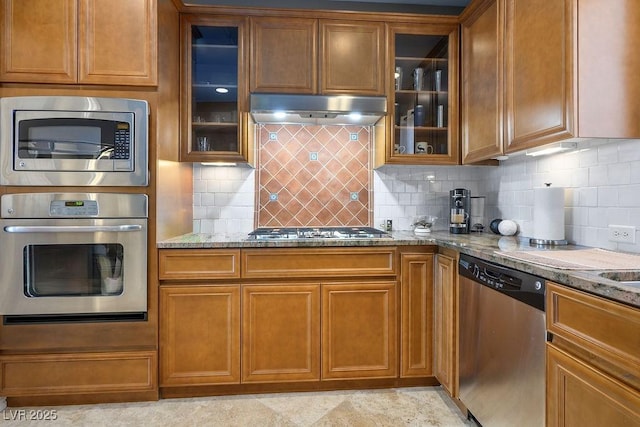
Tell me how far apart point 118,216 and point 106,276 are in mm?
348

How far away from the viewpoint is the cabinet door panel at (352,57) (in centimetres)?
238

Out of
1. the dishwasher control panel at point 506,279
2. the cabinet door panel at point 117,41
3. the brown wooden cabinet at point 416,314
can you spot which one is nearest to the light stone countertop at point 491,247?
the dishwasher control panel at point 506,279

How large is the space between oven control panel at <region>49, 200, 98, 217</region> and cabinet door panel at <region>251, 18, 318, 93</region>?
122cm

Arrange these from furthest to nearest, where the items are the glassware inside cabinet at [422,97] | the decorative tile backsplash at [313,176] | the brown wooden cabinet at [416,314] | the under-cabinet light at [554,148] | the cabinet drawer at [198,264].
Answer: the decorative tile backsplash at [313,176] → the glassware inside cabinet at [422,97] → the brown wooden cabinet at [416,314] → the cabinet drawer at [198,264] → the under-cabinet light at [554,148]

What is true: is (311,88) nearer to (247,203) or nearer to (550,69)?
(247,203)

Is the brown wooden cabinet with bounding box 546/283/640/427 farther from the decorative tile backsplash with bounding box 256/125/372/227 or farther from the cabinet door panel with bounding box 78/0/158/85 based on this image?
the cabinet door panel with bounding box 78/0/158/85

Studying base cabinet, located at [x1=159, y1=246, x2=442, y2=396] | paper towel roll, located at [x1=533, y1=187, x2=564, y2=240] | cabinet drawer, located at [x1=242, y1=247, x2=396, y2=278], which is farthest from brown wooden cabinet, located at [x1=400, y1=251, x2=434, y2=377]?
paper towel roll, located at [x1=533, y1=187, x2=564, y2=240]

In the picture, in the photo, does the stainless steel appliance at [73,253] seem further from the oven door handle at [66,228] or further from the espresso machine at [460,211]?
the espresso machine at [460,211]

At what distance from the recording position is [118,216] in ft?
6.33

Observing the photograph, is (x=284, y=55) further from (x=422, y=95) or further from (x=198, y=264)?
(x=198, y=264)

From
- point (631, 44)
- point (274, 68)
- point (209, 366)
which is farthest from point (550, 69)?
point (209, 366)

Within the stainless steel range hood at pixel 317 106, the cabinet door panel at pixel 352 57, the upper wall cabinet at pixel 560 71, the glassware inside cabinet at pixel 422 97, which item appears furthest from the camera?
the glassware inside cabinet at pixel 422 97

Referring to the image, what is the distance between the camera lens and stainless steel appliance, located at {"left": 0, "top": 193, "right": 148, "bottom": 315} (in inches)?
74.1

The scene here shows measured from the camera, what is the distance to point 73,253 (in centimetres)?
193
